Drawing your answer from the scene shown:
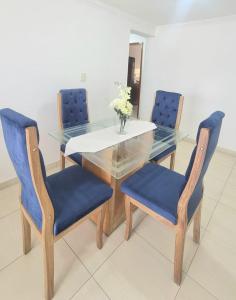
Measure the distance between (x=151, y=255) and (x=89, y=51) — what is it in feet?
8.08

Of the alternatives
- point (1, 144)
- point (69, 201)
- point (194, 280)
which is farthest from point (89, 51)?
point (194, 280)

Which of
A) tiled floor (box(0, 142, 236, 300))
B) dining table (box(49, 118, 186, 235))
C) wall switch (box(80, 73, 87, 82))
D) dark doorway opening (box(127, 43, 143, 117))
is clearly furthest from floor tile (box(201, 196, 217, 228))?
dark doorway opening (box(127, 43, 143, 117))

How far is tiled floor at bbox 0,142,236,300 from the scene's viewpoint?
3.91 ft

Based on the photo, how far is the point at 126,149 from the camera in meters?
1.57

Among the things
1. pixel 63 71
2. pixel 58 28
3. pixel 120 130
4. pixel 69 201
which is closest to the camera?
pixel 69 201

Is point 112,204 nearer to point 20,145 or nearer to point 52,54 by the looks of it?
point 20,145

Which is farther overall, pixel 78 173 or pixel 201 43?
pixel 201 43

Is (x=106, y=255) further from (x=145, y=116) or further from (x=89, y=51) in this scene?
(x=145, y=116)

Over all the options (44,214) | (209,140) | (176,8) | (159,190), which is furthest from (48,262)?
(176,8)

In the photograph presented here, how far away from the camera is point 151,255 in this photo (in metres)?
1.44

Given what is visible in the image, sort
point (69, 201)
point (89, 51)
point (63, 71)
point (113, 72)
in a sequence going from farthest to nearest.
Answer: point (113, 72) < point (89, 51) < point (63, 71) < point (69, 201)

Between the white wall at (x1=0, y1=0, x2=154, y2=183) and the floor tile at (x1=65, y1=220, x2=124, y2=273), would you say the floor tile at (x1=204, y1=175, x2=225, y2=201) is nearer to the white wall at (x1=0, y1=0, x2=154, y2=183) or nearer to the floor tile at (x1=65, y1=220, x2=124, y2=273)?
the floor tile at (x1=65, y1=220, x2=124, y2=273)

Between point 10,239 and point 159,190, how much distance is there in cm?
124

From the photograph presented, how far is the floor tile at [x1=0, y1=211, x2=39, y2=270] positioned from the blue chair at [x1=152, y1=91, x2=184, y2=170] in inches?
65.9
